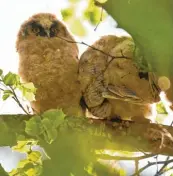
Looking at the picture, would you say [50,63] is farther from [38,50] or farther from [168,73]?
[168,73]

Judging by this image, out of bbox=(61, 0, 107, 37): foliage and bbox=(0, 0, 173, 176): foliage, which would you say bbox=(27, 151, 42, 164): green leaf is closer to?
bbox=(0, 0, 173, 176): foliage

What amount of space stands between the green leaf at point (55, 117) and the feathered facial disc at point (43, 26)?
127 mm

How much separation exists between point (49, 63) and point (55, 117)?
103 millimetres

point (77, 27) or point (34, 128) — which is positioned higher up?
point (77, 27)

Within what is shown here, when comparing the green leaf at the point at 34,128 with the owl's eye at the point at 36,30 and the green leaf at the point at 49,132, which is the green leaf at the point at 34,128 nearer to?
the green leaf at the point at 49,132

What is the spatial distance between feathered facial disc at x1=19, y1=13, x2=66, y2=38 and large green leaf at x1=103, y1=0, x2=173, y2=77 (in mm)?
92

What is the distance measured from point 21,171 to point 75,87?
0.43 ft

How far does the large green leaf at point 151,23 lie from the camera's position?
0.51 m

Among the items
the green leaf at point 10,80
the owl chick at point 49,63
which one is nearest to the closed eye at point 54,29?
the owl chick at point 49,63

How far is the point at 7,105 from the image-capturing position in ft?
1.76

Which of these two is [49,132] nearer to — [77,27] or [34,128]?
[34,128]

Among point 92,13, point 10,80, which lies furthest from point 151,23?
point 10,80

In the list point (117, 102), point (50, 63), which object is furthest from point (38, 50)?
point (117, 102)

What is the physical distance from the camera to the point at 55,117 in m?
0.50
